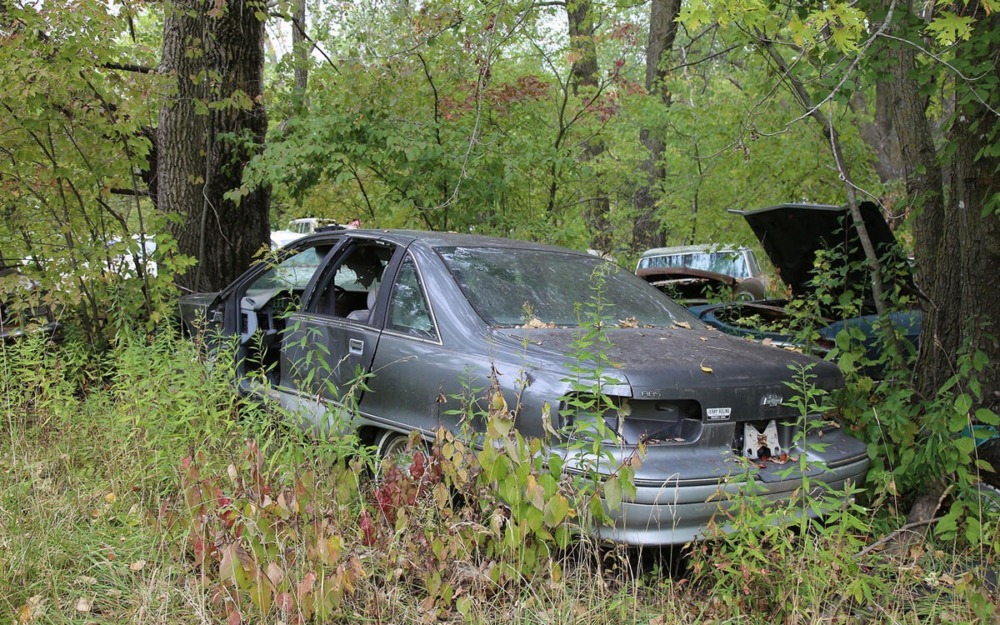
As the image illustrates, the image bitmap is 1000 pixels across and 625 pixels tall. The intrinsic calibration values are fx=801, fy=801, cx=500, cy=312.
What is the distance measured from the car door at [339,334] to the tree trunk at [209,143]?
3.09 meters

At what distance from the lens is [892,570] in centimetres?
327

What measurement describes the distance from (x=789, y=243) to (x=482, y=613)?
13.4 feet

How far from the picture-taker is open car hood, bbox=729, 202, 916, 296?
501 cm

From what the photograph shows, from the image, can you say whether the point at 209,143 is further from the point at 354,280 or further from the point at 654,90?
the point at 654,90

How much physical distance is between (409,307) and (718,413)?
1675 millimetres

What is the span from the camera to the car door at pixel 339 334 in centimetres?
411

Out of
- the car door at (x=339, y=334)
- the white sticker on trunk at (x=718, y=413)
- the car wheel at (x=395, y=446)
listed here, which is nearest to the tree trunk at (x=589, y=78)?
the car door at (x=339, y=334)

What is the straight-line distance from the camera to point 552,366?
3.37 m

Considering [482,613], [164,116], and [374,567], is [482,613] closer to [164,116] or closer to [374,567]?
[374,567]

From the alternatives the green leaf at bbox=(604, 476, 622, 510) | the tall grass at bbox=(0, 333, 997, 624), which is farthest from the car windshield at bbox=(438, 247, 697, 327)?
the green leaf at bbox=(604, 476, 622, 510)

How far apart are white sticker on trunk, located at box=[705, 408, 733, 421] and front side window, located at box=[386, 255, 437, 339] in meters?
1.36

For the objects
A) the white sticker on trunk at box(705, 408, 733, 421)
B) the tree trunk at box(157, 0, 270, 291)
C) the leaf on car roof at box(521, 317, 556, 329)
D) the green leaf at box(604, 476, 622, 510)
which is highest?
the tree trunk at box(157, 0, 270, 291)

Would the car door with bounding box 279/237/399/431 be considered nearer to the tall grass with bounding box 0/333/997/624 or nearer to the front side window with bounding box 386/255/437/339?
the front side window with bounding box 386/255/437/339

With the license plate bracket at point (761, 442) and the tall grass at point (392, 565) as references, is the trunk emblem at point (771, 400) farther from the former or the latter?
the tall grass at point (392, 565)
